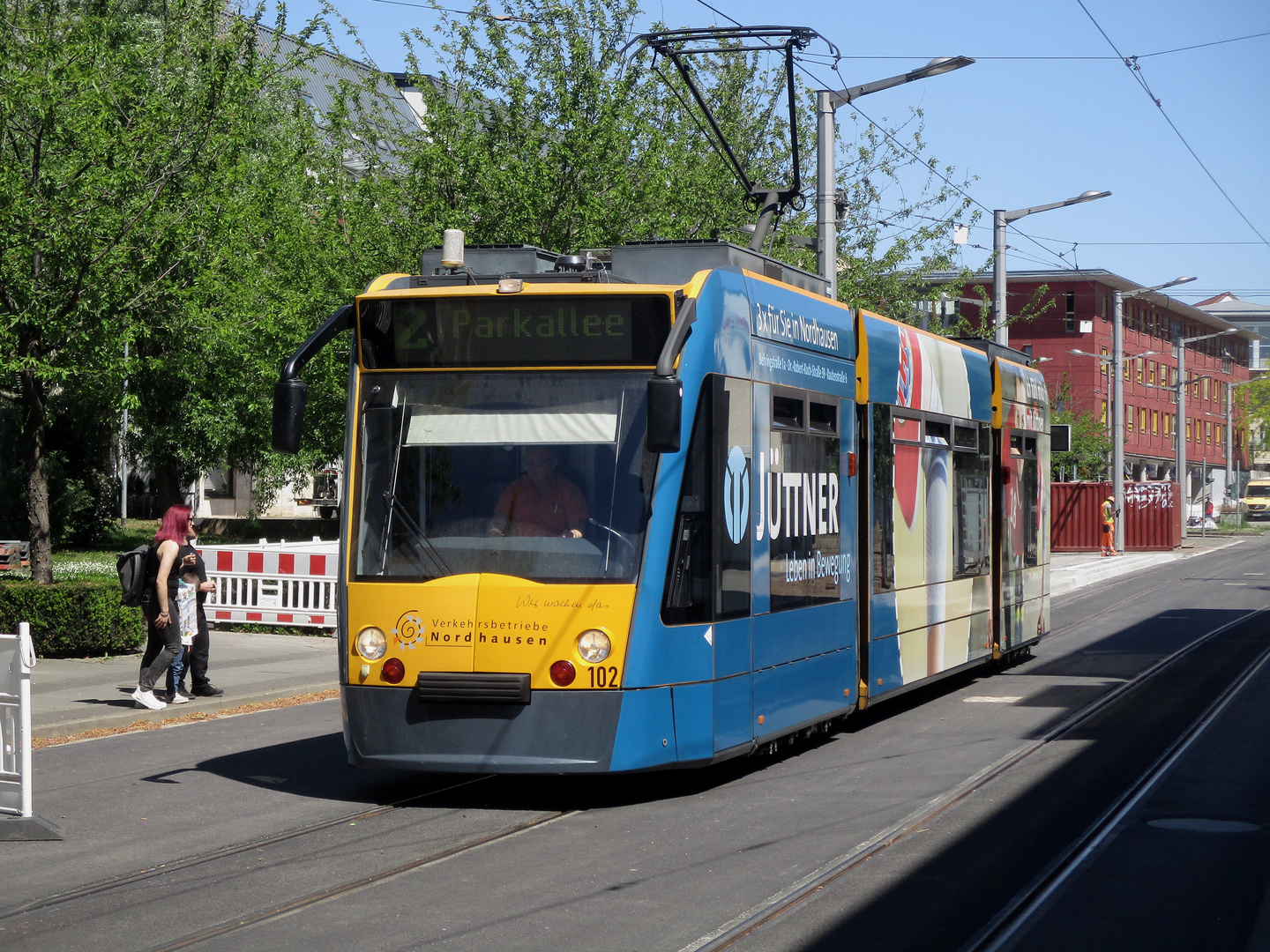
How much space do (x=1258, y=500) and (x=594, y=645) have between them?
9808 centimetres

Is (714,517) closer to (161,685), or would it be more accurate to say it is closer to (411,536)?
(411,536)

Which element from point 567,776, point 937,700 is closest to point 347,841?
point 567,776

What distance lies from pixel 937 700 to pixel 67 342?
10.8m

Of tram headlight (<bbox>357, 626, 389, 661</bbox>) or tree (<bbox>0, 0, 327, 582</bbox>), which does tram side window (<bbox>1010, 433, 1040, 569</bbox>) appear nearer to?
tram headlight (<bbox>357, 626, 389, 661</bbox>)

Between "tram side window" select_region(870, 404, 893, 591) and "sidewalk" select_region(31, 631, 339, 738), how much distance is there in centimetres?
603

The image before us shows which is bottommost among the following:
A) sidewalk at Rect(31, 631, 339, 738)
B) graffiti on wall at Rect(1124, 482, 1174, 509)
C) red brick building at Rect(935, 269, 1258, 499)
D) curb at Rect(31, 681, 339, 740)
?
curb at Rect(31, 681, 339, 740)

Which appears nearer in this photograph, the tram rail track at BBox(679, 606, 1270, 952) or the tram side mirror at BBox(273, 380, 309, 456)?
the tram rail track at BBox(679, 606, 1270, 952)

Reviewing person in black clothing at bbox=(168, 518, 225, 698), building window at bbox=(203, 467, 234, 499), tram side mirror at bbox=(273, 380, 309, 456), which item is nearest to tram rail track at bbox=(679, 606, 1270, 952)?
tram side mirror at bbox=(273, 380, 309, 456)

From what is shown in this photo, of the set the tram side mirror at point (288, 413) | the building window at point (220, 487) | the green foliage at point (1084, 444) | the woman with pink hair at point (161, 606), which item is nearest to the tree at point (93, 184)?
the woman with pink hair at point (161, 606)

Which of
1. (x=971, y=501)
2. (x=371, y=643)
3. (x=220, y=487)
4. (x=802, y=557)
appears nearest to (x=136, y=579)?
(x=371, y=643)

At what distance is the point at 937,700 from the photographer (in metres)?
13.8

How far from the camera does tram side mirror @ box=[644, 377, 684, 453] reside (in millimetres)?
7730

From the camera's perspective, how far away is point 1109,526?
148ft

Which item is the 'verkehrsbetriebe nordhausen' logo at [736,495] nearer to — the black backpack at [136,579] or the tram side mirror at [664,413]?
the tram side mirror at [664,413]
